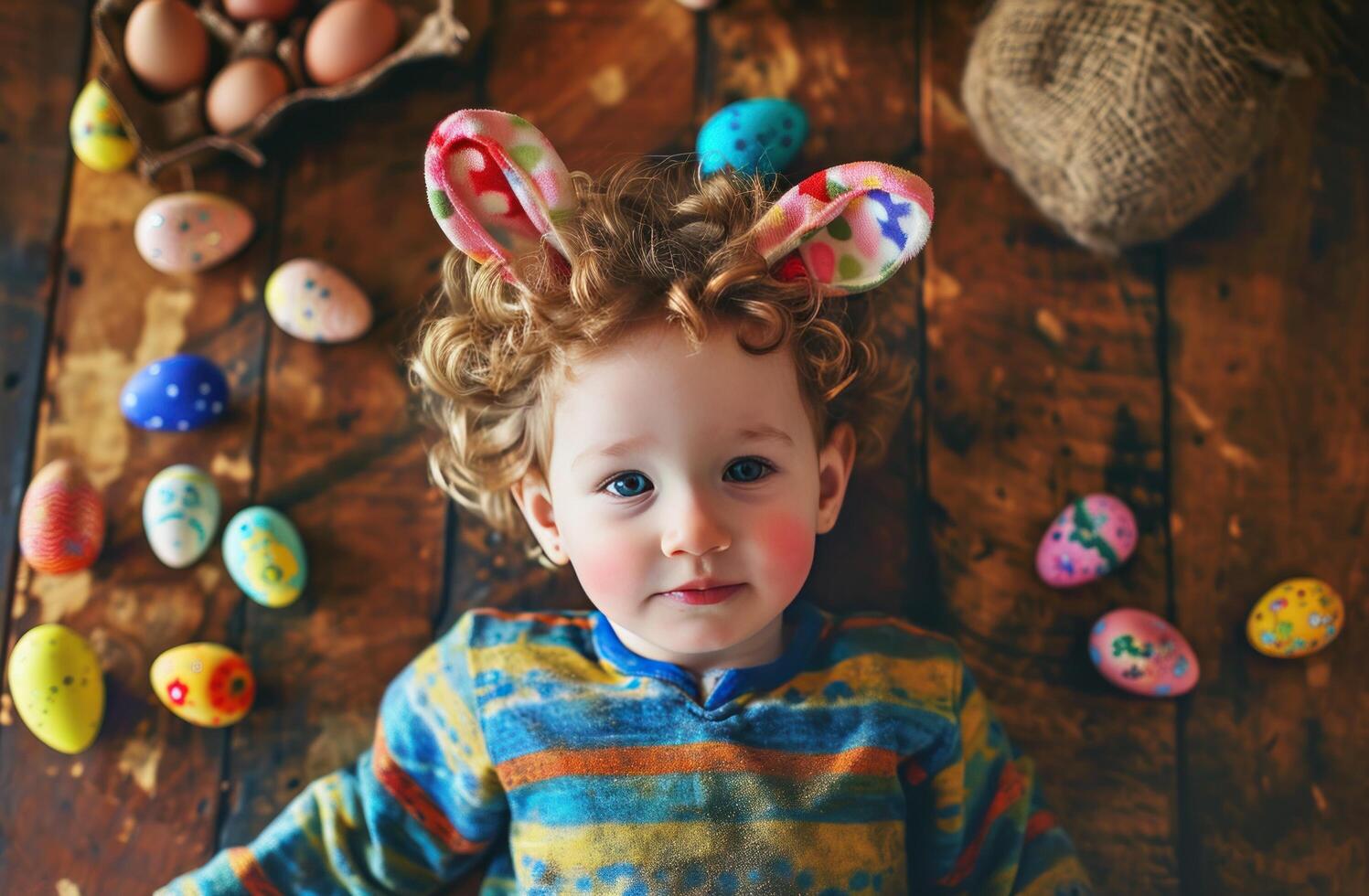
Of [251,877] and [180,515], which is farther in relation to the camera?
[180,515]

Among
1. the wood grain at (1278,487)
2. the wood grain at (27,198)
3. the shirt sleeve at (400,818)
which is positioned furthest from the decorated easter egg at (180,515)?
the wood grain at (1278,487)

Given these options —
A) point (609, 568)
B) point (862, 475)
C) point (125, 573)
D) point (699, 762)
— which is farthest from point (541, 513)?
point (125, 573)

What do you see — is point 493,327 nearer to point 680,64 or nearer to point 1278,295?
point 680,64

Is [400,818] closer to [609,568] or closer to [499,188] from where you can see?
[609,568]

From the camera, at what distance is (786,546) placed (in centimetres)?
91

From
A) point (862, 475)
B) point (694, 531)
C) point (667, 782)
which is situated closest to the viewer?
point (694, 531)

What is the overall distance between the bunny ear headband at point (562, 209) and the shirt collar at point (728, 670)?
1.01ft

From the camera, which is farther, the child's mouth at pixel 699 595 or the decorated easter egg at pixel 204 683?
the decorated easter egg at pixel 204 683

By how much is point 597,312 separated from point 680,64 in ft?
1.75

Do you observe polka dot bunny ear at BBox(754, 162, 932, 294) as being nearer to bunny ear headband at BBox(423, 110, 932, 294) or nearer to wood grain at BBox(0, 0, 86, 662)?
bunny ear headband at BBox(423, 110, 932, 294)

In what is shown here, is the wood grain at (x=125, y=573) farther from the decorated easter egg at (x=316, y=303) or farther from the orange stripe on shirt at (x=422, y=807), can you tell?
the orange stripe on shirt at (x=422, y=807)

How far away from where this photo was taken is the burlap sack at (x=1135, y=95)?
1158mm

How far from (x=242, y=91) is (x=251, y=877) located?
760mm

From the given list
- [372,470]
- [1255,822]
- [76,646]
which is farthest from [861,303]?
[76,646]
